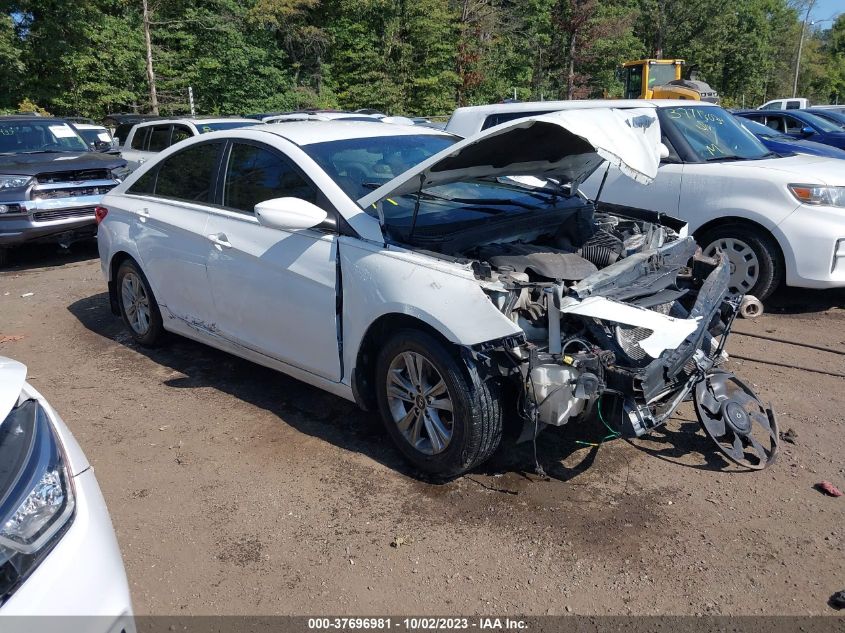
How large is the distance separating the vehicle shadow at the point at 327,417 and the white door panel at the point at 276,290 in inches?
17.1

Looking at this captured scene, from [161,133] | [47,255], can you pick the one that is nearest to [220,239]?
[47,255]

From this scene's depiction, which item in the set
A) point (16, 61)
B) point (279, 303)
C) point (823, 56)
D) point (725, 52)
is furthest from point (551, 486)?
point (823, 56)

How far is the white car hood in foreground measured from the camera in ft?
11.0

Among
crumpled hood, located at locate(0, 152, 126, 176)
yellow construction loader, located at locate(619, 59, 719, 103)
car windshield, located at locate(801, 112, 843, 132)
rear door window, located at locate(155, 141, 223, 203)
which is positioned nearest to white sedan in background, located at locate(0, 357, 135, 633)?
rear door window, located at locate(155, 141, 223, 203)

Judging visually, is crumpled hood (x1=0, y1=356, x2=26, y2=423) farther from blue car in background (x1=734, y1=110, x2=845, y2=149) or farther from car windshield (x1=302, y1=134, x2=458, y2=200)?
blue car in background (x1=734, y1=110, x2=845, y2=149)

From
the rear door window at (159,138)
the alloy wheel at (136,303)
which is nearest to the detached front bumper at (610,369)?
the alloy wheel at (136,303)

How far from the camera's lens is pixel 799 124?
16.0m

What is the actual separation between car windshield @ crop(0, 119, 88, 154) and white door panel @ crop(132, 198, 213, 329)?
237 inches

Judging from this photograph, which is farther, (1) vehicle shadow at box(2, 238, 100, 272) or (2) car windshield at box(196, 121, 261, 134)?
(2) car windshield at box(196, 121, 261, 134)

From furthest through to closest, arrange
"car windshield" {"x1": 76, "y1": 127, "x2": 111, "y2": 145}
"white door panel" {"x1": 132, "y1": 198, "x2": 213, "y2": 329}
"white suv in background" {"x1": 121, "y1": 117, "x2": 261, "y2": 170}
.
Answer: "car windshield" {"x1": 76, "y1": 127, "x2": 111, "y2": 145} < "white suv in background" {"x1": 121, "y1": 117, "x2": 261, "y2": 170} < "white door panel" {"x1": 132, "y1": 198, "x2": 213, "y2": 329}

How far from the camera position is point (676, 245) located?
4277mm

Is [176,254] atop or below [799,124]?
below

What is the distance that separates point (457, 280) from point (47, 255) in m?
9.10

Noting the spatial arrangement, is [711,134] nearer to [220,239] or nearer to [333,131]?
[333,131]
